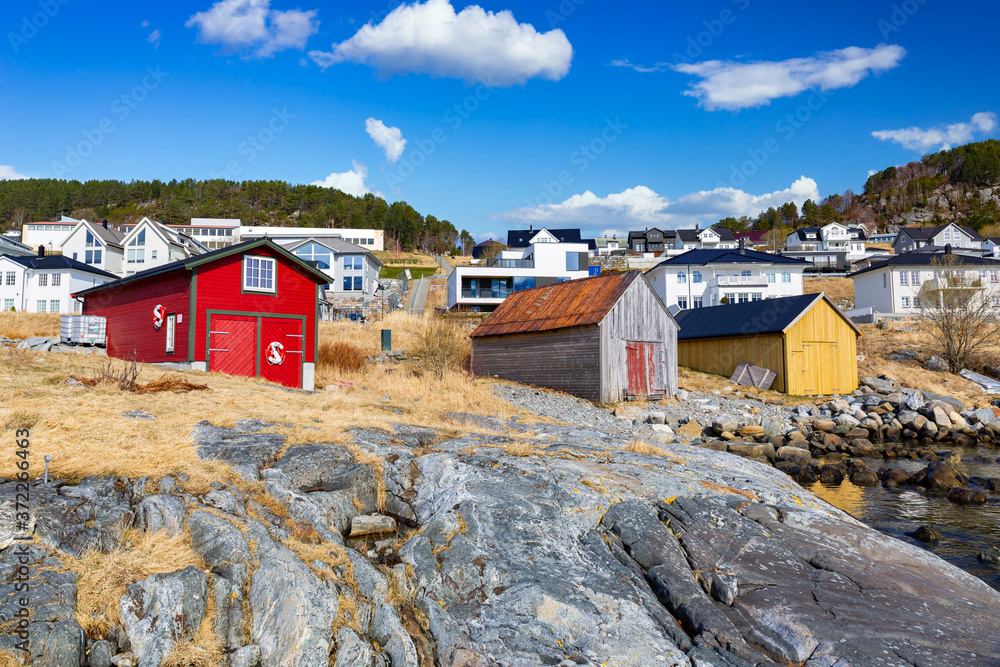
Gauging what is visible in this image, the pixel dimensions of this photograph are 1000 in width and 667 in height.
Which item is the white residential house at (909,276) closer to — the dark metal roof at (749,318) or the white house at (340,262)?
the dark metal roof at (749,318)

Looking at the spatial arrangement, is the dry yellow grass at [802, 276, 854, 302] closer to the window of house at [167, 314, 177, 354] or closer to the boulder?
the window of house at [167, 314, 177, 354]

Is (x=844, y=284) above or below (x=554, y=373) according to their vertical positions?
above

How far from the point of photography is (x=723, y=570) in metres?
7.81

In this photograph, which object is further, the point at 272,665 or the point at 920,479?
the point at 920,479

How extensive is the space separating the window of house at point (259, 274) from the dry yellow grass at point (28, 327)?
12.8 m

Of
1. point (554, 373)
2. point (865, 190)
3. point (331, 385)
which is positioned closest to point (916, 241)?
point (865, 190)

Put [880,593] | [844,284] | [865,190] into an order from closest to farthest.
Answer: [880,593], [844,284], [865,190]

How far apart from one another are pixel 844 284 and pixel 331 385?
62617 millimetres

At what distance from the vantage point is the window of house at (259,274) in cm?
2139

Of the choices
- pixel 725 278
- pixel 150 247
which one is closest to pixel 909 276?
pixel 725 278

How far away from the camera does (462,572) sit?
7.33 m

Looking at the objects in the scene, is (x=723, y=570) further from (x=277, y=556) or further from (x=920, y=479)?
(x=920, y=479)

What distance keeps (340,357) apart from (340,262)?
3004 cm

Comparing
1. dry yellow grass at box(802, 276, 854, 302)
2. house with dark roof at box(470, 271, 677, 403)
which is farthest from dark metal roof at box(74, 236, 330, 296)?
dry yellow grass at box(802, 276, 854, 302)
